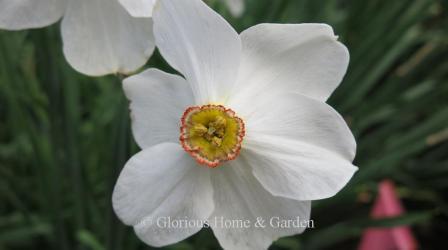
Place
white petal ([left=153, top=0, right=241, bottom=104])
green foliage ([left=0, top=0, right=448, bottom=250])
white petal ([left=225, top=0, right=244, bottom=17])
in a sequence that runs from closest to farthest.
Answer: white petal ([left=153, top=0, right=241, bottom=104])
white petal ([left=225, top=0, right=244, bottom=17])
green foliage ([left=0, top=0, right=448, bottom=250])

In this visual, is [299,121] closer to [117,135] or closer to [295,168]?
[295,168]

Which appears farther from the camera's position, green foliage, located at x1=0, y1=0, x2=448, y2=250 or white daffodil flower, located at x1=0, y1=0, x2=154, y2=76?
green foliage, located at x1=0, y1=0, x2=448, y2=250

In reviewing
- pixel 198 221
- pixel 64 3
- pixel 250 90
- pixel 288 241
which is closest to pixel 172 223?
pixel 198 221

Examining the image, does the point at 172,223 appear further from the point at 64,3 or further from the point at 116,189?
the point at 64,3

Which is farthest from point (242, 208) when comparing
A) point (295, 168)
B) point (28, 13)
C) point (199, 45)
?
point (28, 13)

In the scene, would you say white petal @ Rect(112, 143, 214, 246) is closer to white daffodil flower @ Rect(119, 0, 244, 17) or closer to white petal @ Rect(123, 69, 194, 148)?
white petal @ Rect(123, 69, 194, 148)

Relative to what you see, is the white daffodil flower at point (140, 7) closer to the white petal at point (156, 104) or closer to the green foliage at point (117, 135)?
the white petal at point (156, 104)

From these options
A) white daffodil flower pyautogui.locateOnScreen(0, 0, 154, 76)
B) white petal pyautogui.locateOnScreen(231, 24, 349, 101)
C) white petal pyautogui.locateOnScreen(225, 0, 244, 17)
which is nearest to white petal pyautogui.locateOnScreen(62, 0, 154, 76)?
white daffodil flower pyautogui.locateOnScreen(0, 0, 154, 76)
